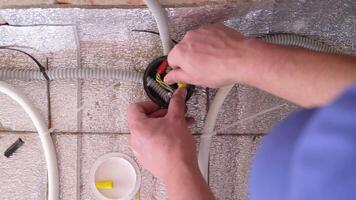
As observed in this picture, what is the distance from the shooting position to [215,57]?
0.79 meters

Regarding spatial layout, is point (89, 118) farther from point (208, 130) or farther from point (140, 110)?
point (208, 130)

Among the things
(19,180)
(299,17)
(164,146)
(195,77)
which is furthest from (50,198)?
(299,17)

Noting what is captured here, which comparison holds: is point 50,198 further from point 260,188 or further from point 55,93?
point 260,188

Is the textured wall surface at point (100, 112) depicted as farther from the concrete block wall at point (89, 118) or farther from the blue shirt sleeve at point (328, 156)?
the blue shirt sleeve at point (328, 156)

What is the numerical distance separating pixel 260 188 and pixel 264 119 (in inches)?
27.0

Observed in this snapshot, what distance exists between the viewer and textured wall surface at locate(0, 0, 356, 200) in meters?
1.12

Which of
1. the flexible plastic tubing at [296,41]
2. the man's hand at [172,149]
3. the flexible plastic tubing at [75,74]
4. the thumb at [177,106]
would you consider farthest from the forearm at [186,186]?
the flexible plastic tubing at [296,41]

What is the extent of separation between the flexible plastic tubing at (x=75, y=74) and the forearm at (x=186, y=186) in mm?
355

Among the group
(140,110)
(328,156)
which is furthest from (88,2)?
(328,156)

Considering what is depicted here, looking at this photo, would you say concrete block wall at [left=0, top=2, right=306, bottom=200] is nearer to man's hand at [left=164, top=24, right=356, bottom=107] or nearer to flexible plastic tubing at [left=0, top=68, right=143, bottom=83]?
flexible plastic tubing at [left=0, top=68, right=143, bottom=83]

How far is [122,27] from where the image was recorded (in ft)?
3.58

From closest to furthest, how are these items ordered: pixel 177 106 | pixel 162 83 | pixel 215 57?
pixel 215 57
pixel 177 106
pixel 162 83

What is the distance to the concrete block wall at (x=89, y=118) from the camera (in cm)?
113

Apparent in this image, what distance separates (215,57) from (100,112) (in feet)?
1.57
